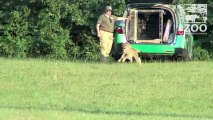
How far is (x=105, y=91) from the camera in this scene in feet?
35.6

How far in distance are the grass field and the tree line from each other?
12.8 feet

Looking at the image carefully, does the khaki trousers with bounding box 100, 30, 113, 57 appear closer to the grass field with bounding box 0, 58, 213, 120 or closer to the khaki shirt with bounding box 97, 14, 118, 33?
the khaki shirt with bounding box 97, 14, 118, 33

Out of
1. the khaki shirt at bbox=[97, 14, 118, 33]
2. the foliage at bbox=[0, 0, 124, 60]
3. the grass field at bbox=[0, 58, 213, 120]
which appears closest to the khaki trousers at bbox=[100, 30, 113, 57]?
the khaki shirt at bbox=[97, 14, 118, 33]

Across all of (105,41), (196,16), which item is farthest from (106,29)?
(196,16)

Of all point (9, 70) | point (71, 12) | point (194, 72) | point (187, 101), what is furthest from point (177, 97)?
point (71, 12)

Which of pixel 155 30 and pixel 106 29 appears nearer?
pixel 106 29

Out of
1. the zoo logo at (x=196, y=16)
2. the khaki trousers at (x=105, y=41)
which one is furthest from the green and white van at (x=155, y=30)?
the zoo logo at (x=196, y=16)

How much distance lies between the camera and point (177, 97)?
10227mm

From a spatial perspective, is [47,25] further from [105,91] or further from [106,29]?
[105,91]

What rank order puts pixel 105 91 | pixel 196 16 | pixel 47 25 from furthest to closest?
pixel 196 16 < pixel 47 25 < pixel 105 91

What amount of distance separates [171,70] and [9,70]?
12.6ft

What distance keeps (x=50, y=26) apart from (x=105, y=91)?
819 centimetres

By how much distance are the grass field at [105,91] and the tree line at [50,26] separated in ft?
12.8

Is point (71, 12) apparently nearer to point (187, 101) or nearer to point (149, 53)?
point (149, 53)
